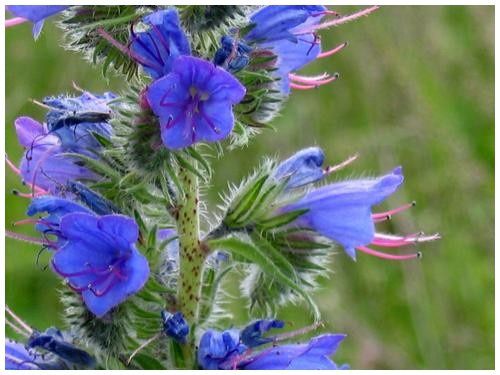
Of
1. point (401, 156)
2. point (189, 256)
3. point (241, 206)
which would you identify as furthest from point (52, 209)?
point (401, 156)

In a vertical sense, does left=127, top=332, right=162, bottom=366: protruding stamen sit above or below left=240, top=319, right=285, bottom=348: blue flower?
above

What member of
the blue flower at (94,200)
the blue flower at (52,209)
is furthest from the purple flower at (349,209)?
the blue flower at (52,209)

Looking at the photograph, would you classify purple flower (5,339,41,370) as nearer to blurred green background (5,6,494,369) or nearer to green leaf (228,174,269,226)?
green leaf (228,174,269,226)

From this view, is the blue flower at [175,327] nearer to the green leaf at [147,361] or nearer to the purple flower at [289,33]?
the green leaf at [147,361]

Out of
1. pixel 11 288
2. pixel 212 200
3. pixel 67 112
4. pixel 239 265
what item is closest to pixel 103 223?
pixel 67 112

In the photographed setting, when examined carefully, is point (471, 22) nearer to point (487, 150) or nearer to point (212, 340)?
→ point (487, 150)

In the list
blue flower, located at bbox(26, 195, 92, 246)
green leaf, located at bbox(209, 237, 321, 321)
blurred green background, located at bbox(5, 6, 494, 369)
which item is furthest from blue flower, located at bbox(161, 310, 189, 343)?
blurred green background, located at bbox(5, 6, 494, 369)

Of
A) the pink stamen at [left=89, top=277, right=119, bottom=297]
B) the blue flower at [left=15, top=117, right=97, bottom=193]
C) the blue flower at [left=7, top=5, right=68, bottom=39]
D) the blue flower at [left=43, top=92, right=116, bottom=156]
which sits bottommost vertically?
the pink stamen at [left=89, top=277, right=119, bottom=297]
